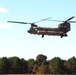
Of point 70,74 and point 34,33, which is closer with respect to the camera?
point 34,33

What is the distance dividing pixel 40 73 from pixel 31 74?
6493 mm

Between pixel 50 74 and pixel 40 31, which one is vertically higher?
pixel 40 31

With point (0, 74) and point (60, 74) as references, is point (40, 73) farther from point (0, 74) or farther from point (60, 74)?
point (0, 74)

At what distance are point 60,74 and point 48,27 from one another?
11265 centimetres

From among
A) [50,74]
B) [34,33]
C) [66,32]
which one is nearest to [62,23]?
[66,32]

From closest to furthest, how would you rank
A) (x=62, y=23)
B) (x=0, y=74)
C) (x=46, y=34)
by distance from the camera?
(x=46, y=34) < (x=62, y=23) < (x=0, y=74)

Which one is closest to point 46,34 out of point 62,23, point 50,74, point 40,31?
point 40,31

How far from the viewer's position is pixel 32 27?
87.2m

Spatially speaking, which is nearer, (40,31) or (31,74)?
(40,31)

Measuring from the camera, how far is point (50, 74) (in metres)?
191

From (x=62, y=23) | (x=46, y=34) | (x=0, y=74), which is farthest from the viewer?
(x=0, y=74)

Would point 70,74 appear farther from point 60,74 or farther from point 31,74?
point 31,74

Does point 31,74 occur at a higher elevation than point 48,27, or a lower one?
lower

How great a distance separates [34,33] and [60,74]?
11478 centimetres
